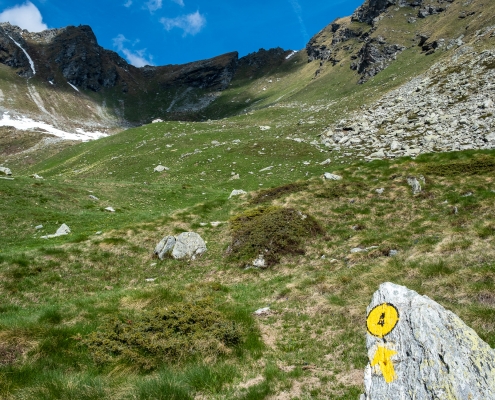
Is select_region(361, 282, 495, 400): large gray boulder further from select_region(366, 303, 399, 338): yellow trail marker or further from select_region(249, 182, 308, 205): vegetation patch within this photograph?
select_region(249, 182, 308, 205): vegetation patch

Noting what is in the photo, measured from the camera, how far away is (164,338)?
10.2 m

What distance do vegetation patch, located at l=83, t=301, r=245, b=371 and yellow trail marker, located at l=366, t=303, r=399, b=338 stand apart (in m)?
4.79

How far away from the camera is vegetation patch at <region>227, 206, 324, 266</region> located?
19.5 m

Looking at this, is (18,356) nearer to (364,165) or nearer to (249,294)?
(249,294)

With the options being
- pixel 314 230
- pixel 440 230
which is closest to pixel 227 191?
pixel 314 230

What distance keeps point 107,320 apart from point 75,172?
56.0 meters

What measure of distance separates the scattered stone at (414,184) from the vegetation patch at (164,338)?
19527 millimetres

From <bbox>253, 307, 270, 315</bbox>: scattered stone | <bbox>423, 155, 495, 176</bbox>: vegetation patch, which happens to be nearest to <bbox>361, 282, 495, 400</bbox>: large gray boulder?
<bbox>253, 307, 270, 315</bbox>: scattered stone

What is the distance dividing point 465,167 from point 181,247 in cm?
2357

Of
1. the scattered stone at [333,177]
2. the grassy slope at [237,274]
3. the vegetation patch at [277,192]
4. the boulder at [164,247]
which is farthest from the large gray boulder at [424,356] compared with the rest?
the scattered stone at [333,177]

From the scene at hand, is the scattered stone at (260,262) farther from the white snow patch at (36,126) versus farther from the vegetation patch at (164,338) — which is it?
the white snow patch at (36,126)

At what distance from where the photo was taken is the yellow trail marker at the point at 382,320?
643 cm

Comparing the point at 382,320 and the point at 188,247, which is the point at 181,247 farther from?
the point at 382,320

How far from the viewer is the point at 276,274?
57.2 feet
